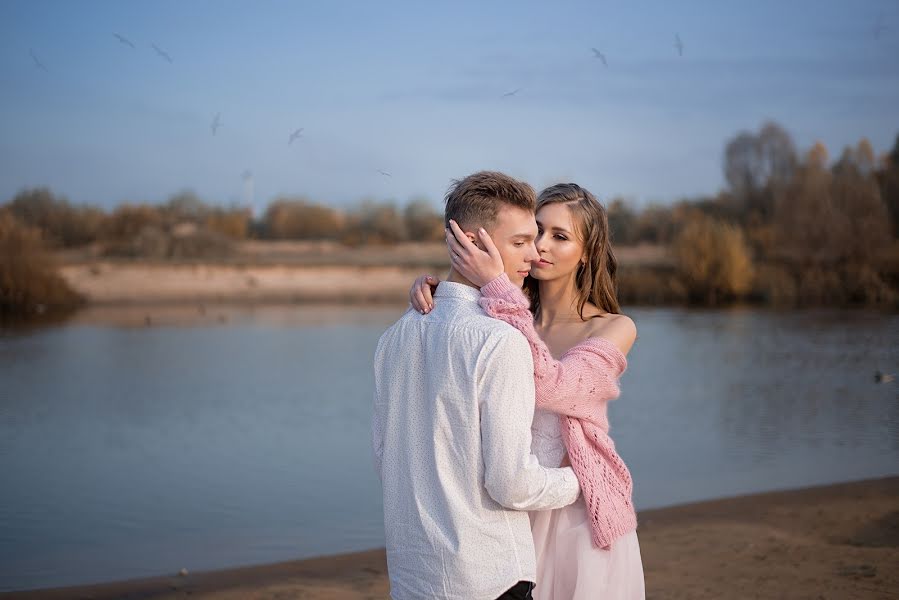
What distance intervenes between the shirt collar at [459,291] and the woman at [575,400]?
20 mm

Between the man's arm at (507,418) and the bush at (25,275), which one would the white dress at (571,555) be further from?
the bush at (25,275)

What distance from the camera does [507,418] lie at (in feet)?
6.96

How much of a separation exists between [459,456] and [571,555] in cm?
73

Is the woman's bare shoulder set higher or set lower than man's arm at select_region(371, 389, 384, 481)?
higher

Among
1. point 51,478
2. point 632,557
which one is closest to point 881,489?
point 632,557

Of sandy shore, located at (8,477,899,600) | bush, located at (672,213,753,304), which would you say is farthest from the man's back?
bush, located at (672,213,753,304)

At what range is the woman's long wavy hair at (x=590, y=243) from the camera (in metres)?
3.08

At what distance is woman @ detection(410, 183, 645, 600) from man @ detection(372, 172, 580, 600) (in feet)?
0.29

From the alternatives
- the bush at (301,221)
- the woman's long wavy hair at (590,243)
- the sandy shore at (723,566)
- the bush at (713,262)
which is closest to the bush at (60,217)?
the bush at (301,221)

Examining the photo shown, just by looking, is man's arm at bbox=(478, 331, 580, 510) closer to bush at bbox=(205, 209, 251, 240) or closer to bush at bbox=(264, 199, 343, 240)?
bush at bbox=(205, 209, 251, 240)

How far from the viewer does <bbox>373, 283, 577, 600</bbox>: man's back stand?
2.12 m

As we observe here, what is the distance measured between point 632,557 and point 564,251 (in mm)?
955

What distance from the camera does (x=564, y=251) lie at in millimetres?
3084

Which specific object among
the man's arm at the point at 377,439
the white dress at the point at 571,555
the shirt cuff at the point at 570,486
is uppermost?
the man's arm at the point at 377,439
